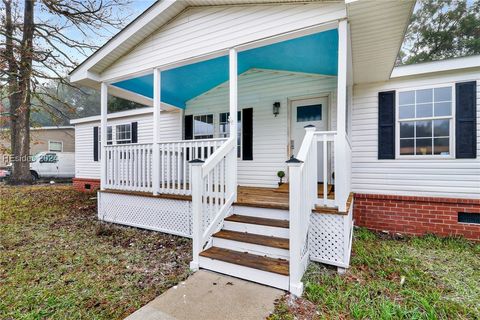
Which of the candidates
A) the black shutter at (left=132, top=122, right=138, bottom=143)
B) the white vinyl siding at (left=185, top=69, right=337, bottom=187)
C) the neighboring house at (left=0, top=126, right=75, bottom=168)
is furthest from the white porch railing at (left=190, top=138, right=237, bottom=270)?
the neighboring house at (left=0, top=126, right=75, bottom=168)

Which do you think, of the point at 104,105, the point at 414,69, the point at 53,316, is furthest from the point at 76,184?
the point at 414,69

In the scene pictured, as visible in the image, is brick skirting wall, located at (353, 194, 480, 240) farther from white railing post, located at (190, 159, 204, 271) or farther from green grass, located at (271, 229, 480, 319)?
white railing post, located at (190, 159, 204, 271)

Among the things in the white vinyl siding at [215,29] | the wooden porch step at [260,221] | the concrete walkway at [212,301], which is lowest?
the concrete walkway at [212,301]

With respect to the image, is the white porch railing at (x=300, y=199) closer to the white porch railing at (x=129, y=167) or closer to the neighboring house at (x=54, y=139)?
the white porch railing at (x=129, y=167)

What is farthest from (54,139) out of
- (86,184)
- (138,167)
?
(138,167)

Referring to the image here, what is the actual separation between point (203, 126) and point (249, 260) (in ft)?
15.6

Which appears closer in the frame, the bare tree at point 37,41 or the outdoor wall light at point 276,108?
the outdoor wall light at point 276,108

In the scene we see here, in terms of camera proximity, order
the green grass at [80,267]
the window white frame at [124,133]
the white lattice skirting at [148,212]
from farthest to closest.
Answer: the window white frame at [124,133]
the white lattice skirting at [148,212]
the green grass at [80,267]

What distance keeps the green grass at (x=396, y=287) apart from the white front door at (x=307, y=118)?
228 centimetres

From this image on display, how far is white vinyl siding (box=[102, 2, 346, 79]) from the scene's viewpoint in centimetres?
334

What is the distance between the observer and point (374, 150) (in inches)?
202

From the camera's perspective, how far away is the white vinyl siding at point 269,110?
545 cm

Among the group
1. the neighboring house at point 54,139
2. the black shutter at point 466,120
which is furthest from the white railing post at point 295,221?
the neighboring house at point 54,139

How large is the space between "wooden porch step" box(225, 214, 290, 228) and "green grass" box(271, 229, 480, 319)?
657mm
